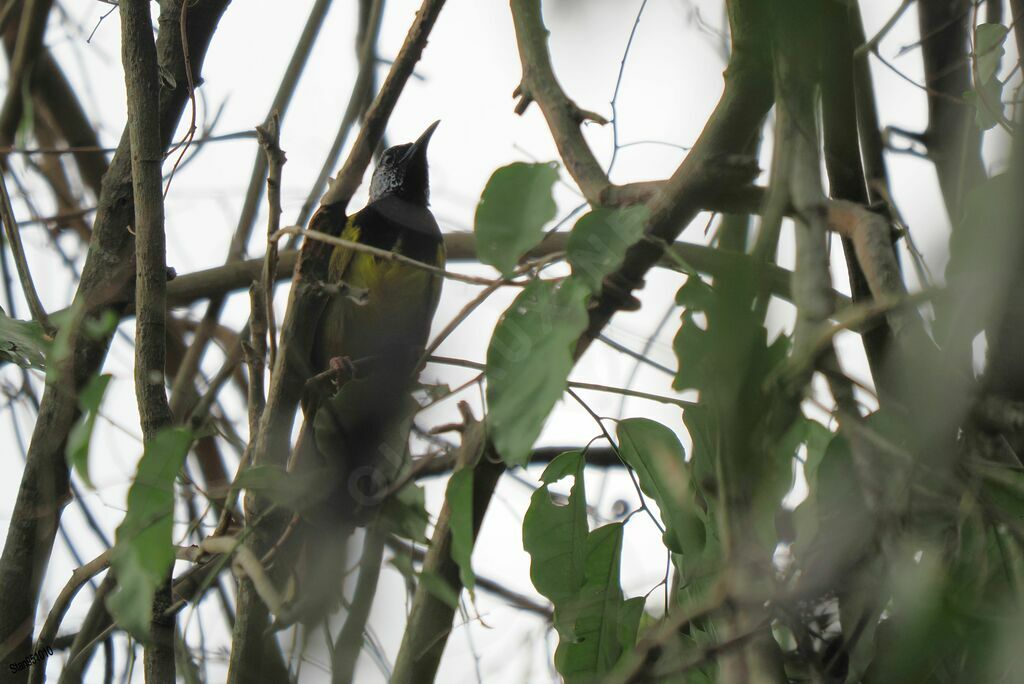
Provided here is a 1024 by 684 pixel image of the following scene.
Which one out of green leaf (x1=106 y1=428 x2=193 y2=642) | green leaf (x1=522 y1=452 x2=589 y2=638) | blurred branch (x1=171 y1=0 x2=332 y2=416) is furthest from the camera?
blurred branch (x1=171 y1=0 x2=332 y2=416)

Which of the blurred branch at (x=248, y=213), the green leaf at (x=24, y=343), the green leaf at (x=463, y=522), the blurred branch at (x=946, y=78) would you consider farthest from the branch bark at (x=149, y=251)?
the blurred branch at (x=946, y=78)

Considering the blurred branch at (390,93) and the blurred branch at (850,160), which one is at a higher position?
the blurred branch at (390,93)

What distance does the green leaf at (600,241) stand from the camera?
80cm

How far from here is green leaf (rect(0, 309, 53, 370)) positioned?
3.92ft

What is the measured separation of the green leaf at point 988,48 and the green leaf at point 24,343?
4.22ft

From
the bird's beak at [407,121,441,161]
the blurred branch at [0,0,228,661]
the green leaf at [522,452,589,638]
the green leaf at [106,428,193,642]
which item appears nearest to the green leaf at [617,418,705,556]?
the green leaf at [522,452,589,638]

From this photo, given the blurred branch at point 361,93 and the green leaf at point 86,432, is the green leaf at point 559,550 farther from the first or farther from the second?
the blurred branch at point 361,93

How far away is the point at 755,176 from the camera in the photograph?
104cm

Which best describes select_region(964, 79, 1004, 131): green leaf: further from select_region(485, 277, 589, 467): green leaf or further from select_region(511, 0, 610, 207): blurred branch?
select_region(485, 277, 589, 467): green leaf

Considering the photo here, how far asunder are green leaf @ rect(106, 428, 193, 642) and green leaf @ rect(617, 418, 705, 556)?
0.48 metres

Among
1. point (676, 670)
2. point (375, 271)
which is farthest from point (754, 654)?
point (375, 271)

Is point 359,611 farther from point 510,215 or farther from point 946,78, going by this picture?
point 946,78

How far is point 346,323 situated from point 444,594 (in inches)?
54.9

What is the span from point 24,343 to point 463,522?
2.16ft
